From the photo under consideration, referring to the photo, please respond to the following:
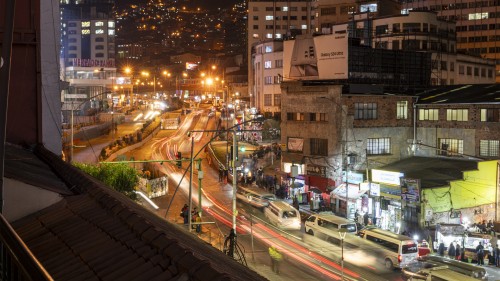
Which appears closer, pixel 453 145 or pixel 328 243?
pixel 328 243

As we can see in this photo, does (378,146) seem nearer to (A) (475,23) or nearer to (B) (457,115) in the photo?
(B) (457,115)

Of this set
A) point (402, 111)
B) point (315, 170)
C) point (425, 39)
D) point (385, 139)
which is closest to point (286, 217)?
point (315, 170)

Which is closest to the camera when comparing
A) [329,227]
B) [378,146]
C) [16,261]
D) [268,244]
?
[16,261]

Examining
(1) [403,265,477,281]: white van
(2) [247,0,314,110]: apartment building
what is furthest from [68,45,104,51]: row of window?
(1) [403,265,477,281]: white van

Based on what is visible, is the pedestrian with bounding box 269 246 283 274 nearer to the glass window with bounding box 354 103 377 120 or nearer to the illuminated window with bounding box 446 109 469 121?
the glass window with bounding box 354 103 377 120

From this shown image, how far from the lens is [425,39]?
73.5 metres

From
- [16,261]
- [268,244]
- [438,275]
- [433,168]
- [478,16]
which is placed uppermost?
[478,16]

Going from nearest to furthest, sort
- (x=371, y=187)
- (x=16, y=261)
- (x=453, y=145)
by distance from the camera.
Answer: (x=16, y=261)
(x=371, y=187)
(x=453, y=145)

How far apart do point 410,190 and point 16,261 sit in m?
32.8

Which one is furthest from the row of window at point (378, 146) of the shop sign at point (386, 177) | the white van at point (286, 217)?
the white van at point (286, 217)

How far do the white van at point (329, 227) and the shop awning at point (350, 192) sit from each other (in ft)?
18.7

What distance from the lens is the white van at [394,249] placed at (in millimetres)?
27300

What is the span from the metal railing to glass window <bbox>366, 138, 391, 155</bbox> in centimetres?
4148

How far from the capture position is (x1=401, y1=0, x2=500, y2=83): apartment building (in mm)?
105188
